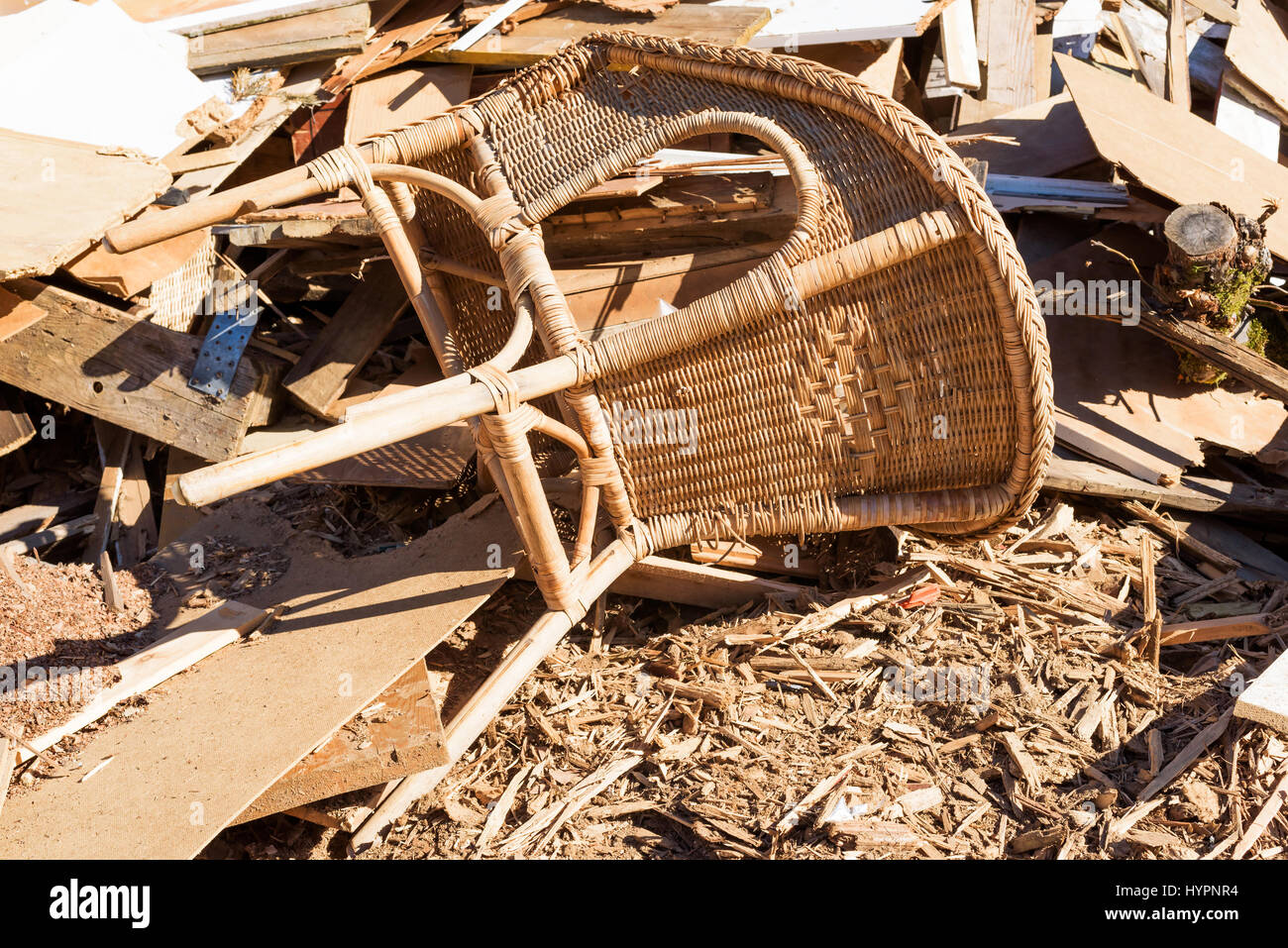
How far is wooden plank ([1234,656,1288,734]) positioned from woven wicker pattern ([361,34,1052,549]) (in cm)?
79

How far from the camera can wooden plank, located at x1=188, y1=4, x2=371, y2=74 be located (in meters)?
4.91

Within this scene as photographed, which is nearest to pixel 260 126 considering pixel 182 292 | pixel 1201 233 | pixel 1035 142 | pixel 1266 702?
pixel 182 292

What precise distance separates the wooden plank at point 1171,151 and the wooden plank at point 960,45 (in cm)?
44

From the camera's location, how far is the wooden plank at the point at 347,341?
4.36 meters

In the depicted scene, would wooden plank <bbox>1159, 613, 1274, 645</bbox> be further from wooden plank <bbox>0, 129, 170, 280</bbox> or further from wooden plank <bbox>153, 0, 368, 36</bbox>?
wooden plank <bbox>153, 0, 368, 36</bbox>

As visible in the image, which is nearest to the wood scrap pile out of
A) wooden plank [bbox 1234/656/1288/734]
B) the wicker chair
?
wooden plank [bbox 1234/656/1288/734]

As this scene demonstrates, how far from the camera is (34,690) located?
2.96 m

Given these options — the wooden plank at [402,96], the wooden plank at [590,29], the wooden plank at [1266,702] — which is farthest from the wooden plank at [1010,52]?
the wooden plank at [1266,702]

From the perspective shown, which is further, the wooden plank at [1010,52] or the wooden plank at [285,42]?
the wooden plank at [1010,52]

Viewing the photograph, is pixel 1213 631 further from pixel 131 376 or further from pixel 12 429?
pixel 12 429

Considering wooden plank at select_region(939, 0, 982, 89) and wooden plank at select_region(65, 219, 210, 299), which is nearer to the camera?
wooden plank at select_region(65, 219, 210, 299)

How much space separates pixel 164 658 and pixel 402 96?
A: 273 cm

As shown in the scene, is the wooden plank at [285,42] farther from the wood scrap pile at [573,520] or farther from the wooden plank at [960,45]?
the wooden plank at [960,45]

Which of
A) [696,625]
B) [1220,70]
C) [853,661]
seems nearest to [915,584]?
[853,661]
